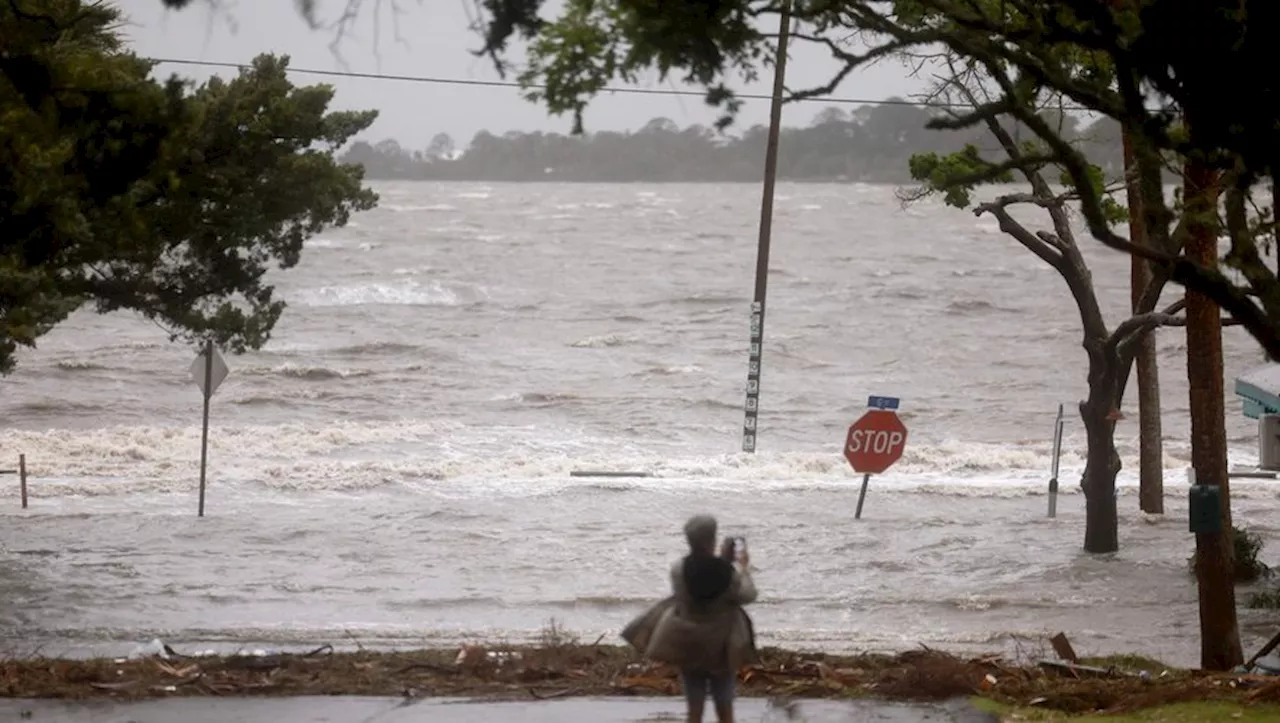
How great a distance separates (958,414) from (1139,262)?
2235 cm

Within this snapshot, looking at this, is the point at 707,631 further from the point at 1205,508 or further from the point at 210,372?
the point at 210,372

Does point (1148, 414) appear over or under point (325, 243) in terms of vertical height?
over

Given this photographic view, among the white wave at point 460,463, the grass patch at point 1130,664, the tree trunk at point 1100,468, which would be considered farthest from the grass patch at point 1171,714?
the white wave at point 460,463

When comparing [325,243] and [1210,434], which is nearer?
[1210,434]

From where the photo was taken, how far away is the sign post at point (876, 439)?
23344 mm

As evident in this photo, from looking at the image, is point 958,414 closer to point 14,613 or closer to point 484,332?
point 484,332

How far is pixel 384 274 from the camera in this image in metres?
83.0

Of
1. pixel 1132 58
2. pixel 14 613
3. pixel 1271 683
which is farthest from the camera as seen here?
pixel 14 613

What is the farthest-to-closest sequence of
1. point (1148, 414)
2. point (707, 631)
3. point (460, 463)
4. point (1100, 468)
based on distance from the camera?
point (460, 463), point (1148, 414), point (1100, 468), point (707, 631)

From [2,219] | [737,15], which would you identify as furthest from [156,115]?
[737,15]

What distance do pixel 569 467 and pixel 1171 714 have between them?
23585 millimetres

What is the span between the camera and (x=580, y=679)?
37.9 feet

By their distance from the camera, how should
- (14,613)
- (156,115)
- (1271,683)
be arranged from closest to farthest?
(1271,683) < (156,115) < (14,613)

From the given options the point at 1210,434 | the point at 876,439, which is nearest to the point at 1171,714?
Answer: the point at 1210,434
